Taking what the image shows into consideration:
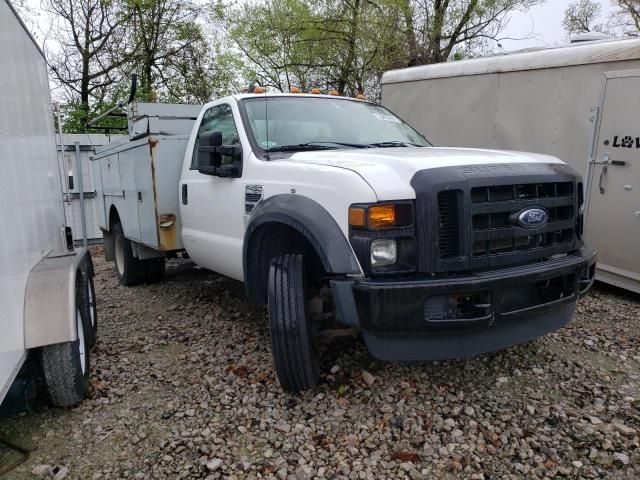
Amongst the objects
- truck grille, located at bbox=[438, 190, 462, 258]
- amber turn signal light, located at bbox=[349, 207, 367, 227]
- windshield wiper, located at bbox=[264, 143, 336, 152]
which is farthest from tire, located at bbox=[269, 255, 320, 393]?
windshield wiper, located at bbox=[264, 143, 336, 152]

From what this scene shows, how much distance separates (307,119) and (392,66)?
1282 cm

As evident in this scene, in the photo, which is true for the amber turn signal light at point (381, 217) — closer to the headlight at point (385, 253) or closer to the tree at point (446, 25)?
the headlight at point (385, 253)

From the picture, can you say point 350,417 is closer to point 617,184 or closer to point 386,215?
point 386,215

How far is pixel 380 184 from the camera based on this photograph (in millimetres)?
2816

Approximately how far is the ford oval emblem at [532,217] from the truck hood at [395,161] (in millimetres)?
340

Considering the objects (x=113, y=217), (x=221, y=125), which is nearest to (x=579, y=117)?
(x=221, y=125)

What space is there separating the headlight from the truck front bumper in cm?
11

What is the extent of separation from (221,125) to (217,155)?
632 mm

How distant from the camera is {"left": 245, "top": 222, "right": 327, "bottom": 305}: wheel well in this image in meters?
3.49

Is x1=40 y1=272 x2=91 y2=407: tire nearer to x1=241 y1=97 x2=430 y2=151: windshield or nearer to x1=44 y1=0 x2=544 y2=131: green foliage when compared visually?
x1=241 y1=97 x2=430 y2=151: windshield

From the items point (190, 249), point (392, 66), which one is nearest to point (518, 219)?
point (190, 249)

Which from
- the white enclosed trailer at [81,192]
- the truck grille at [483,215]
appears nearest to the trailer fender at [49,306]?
the truck grille at [483,215]

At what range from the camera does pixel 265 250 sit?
3662 millimetres

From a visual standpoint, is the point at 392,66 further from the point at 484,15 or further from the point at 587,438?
the point at 587,438
